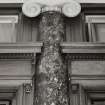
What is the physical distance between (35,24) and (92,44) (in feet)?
4.62

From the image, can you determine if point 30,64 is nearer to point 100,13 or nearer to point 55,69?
point 55,69

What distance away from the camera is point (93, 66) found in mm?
5957

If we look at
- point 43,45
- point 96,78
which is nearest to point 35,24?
point 43,45

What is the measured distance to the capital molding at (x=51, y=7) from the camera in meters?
6.41

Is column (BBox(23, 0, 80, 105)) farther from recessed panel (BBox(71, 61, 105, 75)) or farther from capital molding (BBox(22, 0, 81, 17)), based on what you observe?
recessed panel (BBox(71, 61, 105, 75))

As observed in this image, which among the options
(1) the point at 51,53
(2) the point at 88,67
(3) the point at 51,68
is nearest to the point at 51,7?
(1) the point at 51,53

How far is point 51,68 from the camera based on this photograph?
19.0 feet

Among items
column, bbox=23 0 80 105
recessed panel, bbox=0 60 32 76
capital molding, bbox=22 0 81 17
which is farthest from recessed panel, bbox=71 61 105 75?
capital molding, bbox=22 0 81 17

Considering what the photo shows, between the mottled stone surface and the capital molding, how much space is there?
129 millimetres

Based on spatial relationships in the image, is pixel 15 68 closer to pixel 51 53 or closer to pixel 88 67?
pixel 51 53

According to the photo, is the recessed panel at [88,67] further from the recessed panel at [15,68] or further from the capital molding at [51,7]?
the capital molding at [51,7]

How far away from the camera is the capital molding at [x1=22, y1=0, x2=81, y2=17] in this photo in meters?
6.41

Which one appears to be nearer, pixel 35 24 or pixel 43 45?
pixel 43 45

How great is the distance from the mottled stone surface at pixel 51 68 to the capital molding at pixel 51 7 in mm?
129
